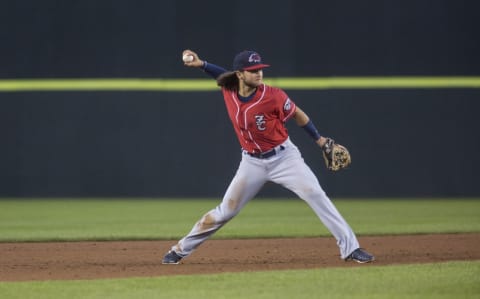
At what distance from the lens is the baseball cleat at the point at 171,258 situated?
7297 millimetres

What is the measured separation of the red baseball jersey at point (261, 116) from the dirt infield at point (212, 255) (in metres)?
0.95

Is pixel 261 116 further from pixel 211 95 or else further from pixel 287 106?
pixel 211 95

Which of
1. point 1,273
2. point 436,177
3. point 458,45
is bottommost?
point 436,177

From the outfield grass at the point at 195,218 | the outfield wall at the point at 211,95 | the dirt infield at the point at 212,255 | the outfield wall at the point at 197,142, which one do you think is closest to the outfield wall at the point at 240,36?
the outfield wall at the point at 211,95

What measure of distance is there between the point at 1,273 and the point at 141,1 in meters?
7.82

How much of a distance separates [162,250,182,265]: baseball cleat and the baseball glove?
136cm

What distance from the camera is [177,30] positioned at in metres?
14.3

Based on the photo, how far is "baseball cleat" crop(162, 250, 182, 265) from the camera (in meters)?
7.30

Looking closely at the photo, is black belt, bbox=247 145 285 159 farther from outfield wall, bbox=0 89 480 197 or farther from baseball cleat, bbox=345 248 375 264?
outfield wall, bbox=0 89 480 197

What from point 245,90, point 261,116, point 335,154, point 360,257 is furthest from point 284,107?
point 360,257

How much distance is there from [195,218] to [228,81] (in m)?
4.94

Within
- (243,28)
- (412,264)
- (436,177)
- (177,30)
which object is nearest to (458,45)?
(436,177)

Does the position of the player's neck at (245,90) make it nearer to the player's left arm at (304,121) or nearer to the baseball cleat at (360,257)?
the player's left arm at (304,121)

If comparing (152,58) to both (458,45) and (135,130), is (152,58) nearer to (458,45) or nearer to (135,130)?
(135,130)
